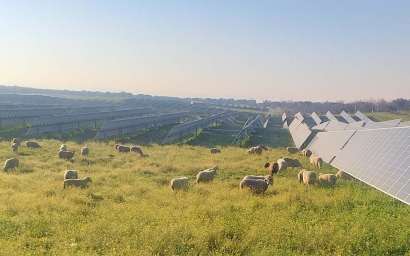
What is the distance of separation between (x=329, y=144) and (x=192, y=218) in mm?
20985

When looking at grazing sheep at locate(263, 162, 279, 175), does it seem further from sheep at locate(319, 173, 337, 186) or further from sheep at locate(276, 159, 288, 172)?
A: sheep at locate(319, 173, 337, 186)

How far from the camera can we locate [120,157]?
83.0 ft

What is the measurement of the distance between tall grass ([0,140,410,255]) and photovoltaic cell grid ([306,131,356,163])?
7.97m

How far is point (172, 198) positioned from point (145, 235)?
4.28m

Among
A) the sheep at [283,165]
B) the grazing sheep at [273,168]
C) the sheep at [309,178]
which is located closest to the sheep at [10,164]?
the grazing sheep at [273,168]

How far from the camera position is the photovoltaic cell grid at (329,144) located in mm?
24434

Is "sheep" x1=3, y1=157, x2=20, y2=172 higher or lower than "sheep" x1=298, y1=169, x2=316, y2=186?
below

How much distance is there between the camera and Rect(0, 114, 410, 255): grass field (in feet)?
28.0

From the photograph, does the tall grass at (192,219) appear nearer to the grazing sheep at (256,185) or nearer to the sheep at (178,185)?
the sheep at (178,185)

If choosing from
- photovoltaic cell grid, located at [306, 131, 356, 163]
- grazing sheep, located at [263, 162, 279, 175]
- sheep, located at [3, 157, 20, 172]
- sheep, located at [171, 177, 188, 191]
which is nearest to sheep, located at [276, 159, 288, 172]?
grazing sheep, located at [263, 162, 279, 175]

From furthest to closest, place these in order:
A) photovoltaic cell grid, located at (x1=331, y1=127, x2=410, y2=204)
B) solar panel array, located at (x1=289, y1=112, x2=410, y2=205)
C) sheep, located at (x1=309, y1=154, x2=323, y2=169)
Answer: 1. sheep, located at (x1=309, y1=154, x2=323, y2=169)
2. solar panel array, located at (x1=289, y1=112, x2=410, y2=205)
3. photovoltaic cell grid, located at (x1=331, y1=127, x2=410, y2=204)

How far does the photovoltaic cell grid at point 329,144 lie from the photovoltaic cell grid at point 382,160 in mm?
2104

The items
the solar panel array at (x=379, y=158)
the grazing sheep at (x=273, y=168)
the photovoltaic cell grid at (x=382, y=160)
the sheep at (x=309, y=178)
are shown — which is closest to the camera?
the photovoltaic cell grid at (x=382, y=160)

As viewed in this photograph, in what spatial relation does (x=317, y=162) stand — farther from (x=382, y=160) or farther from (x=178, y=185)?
(x=178, y=185)
